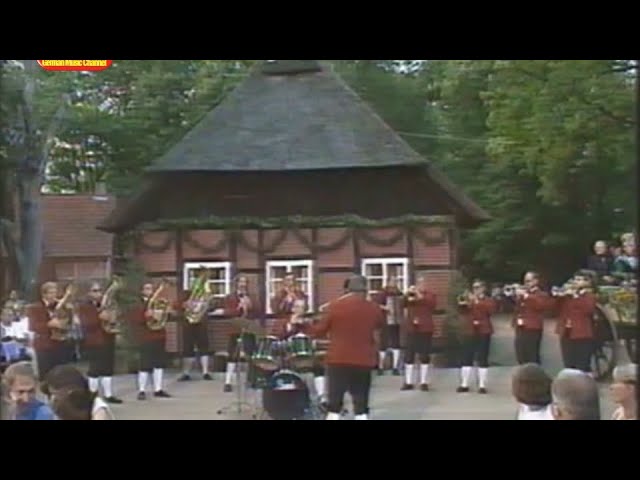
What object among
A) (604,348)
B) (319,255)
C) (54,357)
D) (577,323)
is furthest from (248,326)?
(604,348)

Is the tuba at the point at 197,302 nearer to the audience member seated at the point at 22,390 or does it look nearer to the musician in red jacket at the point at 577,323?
the audience member seated at the point at 22,390

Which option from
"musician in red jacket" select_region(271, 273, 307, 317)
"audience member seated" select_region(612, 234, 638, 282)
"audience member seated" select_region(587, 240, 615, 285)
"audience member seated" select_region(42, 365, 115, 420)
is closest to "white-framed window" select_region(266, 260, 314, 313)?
"musician in red jacket" select_region(271, 273, 307, 317)

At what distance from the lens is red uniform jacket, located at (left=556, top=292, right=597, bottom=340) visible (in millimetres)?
9398

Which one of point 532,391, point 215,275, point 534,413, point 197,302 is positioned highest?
point 215,275

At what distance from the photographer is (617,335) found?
938 cm

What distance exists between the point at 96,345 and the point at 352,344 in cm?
130

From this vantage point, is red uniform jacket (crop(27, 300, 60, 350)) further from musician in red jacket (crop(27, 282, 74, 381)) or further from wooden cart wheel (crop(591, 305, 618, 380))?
wooden cart wheel (crop(591, 305, 618, 380))

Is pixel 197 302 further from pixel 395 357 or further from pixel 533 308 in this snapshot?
A: pixel 533 308

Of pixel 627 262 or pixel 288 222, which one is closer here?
pixel 627 262

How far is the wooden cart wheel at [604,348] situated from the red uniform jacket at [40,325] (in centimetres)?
272

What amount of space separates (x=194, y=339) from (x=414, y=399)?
1.15 meters

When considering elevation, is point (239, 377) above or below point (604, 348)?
below

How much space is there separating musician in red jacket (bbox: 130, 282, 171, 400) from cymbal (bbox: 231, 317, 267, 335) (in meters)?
0.37
